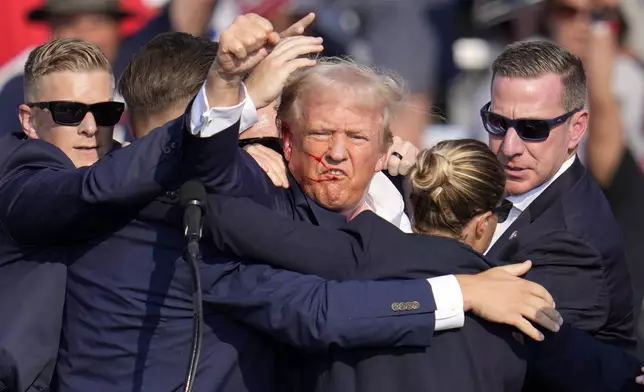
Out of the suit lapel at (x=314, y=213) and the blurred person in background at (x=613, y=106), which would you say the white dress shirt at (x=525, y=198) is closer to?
the suit lapel at (x=314, y=213)

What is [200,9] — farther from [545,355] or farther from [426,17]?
[545,355]

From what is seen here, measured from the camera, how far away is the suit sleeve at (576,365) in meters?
2.99

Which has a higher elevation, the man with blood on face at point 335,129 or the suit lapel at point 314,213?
the man with blood on face at point 335,129

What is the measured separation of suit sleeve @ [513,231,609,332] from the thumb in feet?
0.62

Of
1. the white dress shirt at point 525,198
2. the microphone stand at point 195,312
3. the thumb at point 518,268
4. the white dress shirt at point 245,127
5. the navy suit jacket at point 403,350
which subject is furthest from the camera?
the white dress shirt at point 525,198

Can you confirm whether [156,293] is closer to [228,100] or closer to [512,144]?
[228,100]

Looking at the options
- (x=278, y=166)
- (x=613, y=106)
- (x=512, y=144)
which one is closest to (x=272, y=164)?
(x=278, y=166)

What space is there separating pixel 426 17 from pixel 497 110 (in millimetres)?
1530

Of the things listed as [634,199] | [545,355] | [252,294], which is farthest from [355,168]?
[634,199]

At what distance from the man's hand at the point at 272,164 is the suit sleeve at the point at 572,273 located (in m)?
0.65

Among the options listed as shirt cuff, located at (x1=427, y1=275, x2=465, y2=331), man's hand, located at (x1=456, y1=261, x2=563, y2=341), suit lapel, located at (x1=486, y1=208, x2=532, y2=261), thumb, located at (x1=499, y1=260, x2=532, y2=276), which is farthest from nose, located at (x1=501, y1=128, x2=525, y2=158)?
shirt cuff, located at (x1=427, y1=275, x2=465, y2=331)

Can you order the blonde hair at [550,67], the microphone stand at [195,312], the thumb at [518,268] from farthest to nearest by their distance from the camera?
the blonde hair at [550,67]
the thumb at [518,268]
the microphone stand at [195,312]

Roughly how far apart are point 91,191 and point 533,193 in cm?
161

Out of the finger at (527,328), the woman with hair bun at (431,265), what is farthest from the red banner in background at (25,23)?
the finger at (527,328)
